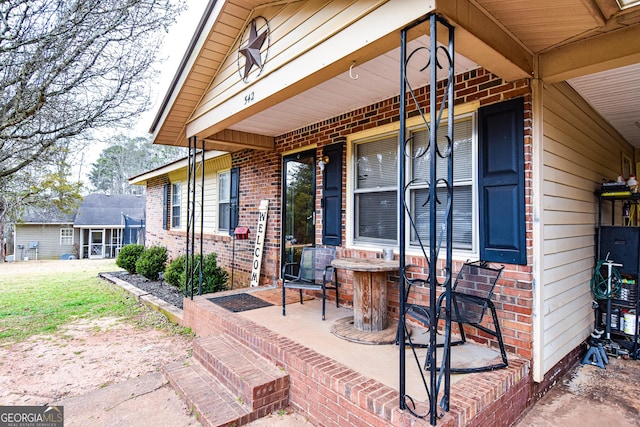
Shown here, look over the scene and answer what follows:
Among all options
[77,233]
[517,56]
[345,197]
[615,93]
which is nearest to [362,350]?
[345,197]

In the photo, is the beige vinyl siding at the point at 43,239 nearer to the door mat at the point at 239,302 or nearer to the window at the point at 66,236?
the window at the point at 66,236

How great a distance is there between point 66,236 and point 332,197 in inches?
853

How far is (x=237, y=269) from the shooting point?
653cm

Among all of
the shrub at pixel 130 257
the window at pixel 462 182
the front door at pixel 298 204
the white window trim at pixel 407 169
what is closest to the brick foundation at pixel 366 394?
the white window trim at pixel 407 169

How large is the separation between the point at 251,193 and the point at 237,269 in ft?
4.94

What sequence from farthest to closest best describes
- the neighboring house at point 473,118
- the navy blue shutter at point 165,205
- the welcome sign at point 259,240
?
the navy blue shutter at point 165,205 → the welcome sign at point 259,240 → the neighboring house at point 473,118

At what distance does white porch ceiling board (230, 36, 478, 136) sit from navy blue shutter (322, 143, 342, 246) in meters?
0.52

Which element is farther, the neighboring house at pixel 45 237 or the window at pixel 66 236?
the window at pixel 66 236

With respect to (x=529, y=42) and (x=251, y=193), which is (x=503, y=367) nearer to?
(x=529, y=42)

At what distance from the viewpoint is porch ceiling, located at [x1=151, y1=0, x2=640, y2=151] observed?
2023 mm

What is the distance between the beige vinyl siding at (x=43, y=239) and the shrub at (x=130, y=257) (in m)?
13.5

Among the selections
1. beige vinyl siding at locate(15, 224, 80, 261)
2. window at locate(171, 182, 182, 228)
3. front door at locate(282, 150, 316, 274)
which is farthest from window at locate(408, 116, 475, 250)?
beige vinyl siding at locate(15, 224, 80, 261)

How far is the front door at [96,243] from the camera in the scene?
2013cm

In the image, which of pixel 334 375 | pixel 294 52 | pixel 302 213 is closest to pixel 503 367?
pixel 334 375
